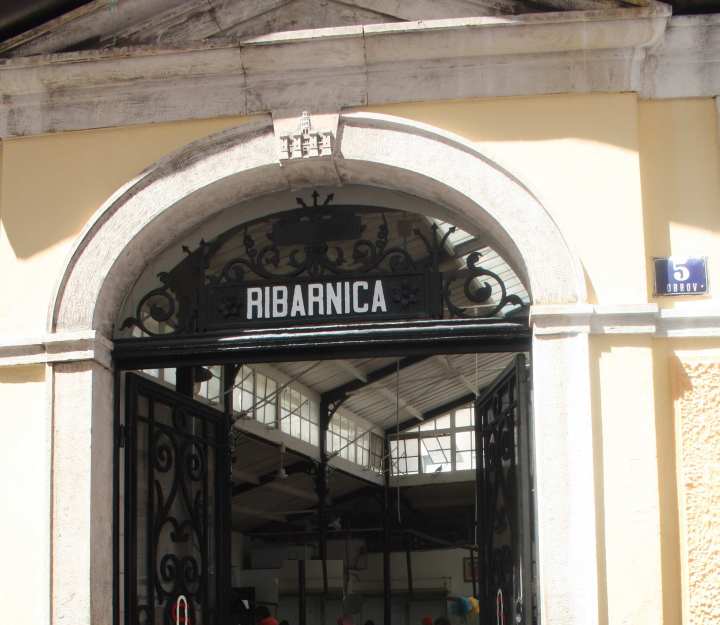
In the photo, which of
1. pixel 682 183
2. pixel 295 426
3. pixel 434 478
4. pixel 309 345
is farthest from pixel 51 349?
pixel 434 478

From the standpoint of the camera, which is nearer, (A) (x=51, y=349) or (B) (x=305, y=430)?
(A) (x=51, y=349)

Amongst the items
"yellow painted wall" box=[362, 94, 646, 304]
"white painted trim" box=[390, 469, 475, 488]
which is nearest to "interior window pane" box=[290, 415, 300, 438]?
"white painted trim" box=[390, 469, 475, 488]

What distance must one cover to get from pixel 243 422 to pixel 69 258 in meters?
8.31

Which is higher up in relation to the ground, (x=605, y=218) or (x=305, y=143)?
(x=305, y=143)

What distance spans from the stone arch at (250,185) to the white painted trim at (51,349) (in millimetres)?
85

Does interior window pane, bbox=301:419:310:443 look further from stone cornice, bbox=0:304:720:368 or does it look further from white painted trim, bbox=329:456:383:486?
stone cornice, bbox=0:304:720:368

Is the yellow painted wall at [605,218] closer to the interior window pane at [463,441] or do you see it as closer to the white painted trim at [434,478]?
the white painted trim at [434,478]

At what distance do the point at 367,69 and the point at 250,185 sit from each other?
3.07 ft

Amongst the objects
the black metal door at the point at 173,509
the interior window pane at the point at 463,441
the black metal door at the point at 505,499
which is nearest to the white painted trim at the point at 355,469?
the interior window pane at the point at 463,441

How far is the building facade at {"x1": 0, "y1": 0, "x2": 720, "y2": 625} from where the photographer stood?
19.9 feet

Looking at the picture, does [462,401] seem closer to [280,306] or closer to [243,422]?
[243,422]

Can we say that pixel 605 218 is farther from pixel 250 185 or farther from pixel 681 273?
pixel 250 185

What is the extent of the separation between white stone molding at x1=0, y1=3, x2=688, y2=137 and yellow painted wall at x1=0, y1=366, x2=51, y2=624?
1.53m

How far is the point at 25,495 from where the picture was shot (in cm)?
652
